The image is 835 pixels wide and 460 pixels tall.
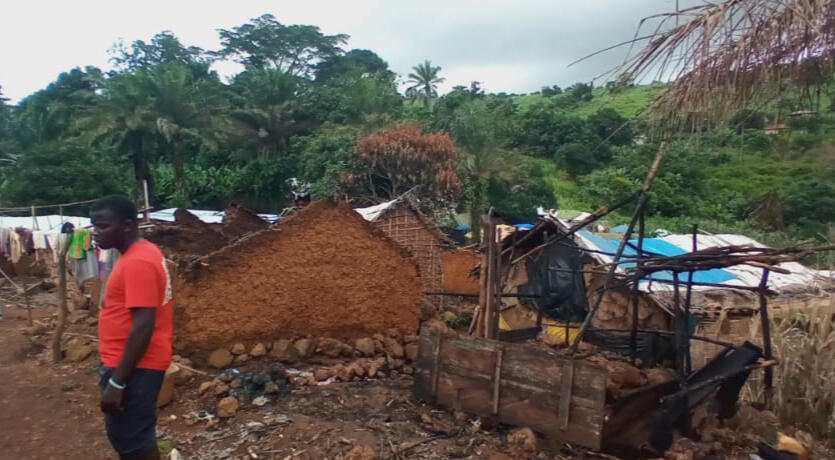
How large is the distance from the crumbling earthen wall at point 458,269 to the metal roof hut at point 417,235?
224 mm

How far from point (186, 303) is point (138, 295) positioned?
16.2 feet

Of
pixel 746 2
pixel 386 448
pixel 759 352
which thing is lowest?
pixel 386 448

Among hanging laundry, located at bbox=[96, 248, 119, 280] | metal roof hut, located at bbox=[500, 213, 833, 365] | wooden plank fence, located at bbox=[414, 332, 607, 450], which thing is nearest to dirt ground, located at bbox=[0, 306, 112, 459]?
hanging laundry, located at bbox=[96, 248, 119, 280]

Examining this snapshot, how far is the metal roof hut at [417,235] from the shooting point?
628 inches

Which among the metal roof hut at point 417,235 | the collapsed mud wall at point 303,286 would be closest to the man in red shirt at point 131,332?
the collapsed mud wall at point 303,286

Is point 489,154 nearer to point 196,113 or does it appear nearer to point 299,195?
point 299,195

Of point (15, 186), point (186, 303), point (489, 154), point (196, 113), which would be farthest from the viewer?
point (196, 113)

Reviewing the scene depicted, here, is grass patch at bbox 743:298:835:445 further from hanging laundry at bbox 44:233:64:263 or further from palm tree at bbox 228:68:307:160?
palm tree at bbox 228:68:307:160

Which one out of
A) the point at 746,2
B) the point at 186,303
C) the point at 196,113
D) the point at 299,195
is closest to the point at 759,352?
the point at 746,2

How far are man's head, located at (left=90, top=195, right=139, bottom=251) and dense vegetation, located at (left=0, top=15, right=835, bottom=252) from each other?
1485cm

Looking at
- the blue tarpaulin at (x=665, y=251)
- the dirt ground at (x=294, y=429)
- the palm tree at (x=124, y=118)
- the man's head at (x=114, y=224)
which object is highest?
the palm tree at (x=124, y=118)

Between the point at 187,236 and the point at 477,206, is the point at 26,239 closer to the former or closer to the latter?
the point at 187,236

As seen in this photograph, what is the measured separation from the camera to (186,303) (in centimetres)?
809

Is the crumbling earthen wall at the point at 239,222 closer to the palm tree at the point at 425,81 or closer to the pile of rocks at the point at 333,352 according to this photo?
the pile of rocks at the point at 333,352
